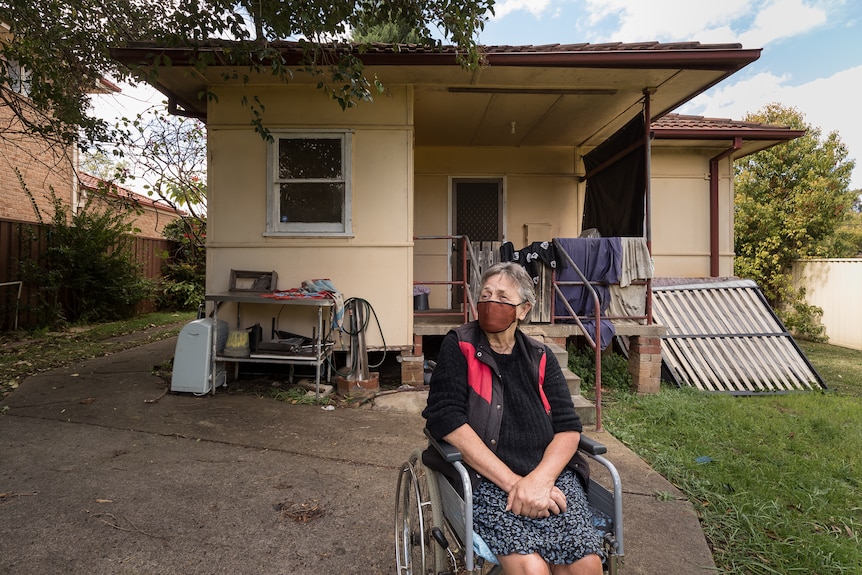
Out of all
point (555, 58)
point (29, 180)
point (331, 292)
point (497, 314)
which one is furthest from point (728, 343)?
point (29, 180)

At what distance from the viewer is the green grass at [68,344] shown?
19.8 ft

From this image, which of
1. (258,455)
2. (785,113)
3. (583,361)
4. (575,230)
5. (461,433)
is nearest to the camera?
(461,433)

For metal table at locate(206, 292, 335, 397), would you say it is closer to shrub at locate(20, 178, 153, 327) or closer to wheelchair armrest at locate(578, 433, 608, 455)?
wheelchair armrest at locate(578, 433, 608, 455)

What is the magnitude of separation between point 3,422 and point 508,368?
4.60 meters

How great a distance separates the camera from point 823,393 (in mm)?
5676

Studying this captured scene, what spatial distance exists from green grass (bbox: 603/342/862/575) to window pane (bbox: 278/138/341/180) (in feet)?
13.5

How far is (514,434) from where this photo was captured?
188cm

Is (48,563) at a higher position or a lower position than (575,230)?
lower

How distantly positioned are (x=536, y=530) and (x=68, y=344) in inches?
346

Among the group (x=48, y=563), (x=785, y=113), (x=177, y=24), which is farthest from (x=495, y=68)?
(x=785, y=113)

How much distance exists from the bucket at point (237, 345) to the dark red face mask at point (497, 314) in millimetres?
3881

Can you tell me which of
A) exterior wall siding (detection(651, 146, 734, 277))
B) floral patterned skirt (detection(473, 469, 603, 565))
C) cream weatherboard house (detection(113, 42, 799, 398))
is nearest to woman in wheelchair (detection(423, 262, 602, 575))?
floral patterned skirt (detection(473, 469, 603, 565))

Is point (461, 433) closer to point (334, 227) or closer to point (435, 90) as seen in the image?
point (334, 227)

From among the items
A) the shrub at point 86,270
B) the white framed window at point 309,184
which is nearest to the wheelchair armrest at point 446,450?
the white framed window at point 309,184
